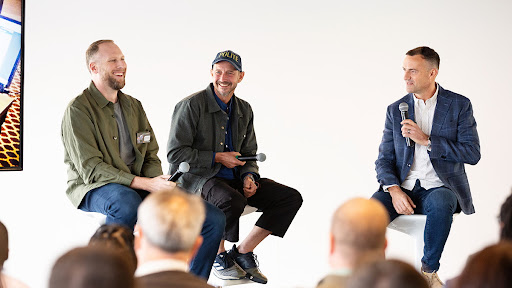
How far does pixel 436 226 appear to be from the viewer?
376 centimetres

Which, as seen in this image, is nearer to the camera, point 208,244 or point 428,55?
point 208,244

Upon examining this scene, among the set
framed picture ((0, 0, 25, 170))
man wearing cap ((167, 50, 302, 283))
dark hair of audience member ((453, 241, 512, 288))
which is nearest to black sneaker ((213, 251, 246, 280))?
man wearing cap ((167, 50, 302, 283))

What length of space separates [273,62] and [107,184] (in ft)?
7.86

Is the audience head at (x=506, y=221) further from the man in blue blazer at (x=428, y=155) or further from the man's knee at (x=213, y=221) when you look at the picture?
the man's knee at (x=213, y=221)

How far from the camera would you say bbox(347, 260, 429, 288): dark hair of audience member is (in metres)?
1.33

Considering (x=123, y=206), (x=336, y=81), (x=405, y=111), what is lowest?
(x=123, y=206)

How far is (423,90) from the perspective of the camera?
4.09m

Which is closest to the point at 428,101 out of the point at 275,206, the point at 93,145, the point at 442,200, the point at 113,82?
the point at 442,200

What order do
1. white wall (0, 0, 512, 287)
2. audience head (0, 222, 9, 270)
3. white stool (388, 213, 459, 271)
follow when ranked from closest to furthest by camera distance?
1. audience head (0, 222, 9, 270)
2. white stool (388, 213, 459, 271)
3. white wall (0, 0, 512, 287)

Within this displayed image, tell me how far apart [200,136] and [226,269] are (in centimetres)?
73

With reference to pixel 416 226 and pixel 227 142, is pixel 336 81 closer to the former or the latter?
pixel 227 142

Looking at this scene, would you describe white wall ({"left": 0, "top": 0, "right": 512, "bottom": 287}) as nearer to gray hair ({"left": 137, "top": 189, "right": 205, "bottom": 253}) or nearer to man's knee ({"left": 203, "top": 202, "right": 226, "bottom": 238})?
man's knee ({"left": 203, "top": 202, "right": 226, "bottom": 238})

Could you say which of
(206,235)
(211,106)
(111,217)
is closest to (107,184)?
(111,217)

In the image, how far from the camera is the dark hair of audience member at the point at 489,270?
4.54 feet
